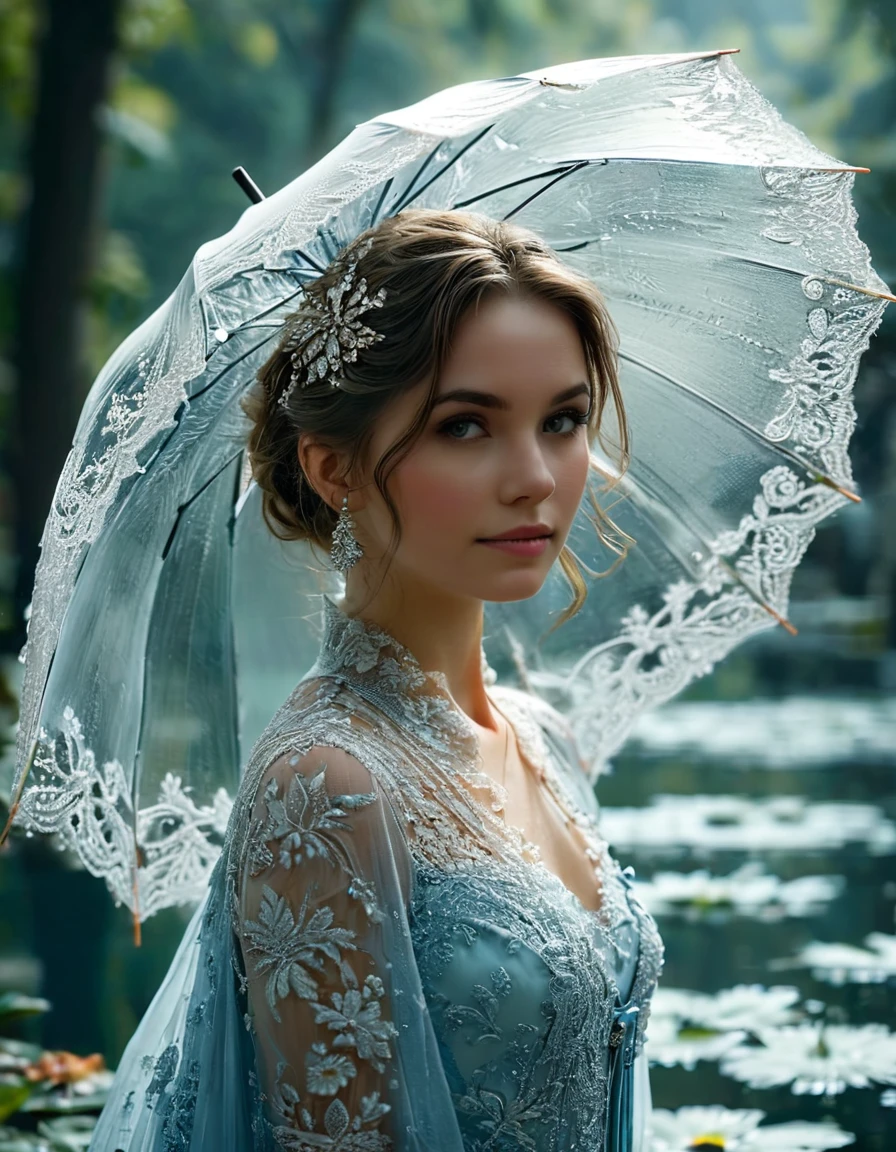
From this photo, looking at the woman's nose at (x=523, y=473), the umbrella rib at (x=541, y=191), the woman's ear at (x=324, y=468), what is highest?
the umbrella rib at (x=541, y=191)

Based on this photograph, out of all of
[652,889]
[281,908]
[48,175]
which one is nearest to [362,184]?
[281,908]

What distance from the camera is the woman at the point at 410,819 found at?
1.44 meters

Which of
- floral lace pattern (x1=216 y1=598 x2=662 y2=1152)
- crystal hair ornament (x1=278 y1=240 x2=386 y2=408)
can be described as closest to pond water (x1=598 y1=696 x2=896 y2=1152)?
floral lace pattern (x1=216 y1=598 x2=662 y2=1152)

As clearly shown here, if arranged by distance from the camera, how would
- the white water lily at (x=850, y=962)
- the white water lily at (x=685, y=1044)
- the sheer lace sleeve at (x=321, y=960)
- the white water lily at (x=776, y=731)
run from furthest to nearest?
1. the white water lily at (x=776, y=731)
2. the white water lily at (x=850, y=962)
3. the white water lily at (x=685, y=1044)
4. the sheer lace sleeve at (x=321, y=960)

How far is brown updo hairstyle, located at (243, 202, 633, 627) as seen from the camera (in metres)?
1.57

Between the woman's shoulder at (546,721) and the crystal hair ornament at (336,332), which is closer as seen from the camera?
the crystal hair ornament at (336,332)

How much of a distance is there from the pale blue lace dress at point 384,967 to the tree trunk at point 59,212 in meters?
4.20

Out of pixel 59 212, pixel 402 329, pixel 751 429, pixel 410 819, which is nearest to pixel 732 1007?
pixel 751 429

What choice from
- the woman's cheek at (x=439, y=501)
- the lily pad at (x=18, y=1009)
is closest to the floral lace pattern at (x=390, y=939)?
the woman's cheek at (x=439, y=501)

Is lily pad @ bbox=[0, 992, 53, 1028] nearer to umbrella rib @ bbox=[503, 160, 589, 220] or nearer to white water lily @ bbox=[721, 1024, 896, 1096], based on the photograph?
white water lily @ bbox=[721, 1024, 896, 1096]

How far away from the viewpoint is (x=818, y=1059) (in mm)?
2352

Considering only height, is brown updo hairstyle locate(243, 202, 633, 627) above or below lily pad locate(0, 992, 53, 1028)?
above

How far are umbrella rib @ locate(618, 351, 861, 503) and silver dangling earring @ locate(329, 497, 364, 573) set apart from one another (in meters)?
0.62

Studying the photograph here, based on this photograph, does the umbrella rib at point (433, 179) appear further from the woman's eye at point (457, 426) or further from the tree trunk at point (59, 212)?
the tree trunk at point (59, 212)
